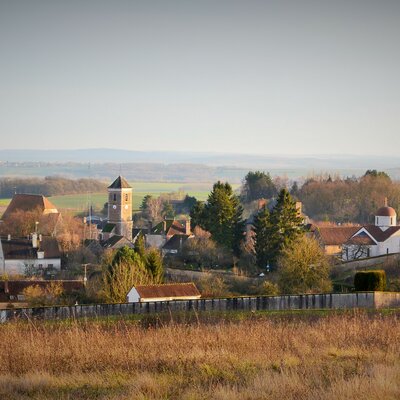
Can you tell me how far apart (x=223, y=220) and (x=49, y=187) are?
96.6 metres

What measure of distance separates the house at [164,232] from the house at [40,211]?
283 inches

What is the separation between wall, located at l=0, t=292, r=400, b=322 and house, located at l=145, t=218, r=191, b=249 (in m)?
39.3

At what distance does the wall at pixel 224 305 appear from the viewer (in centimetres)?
2630

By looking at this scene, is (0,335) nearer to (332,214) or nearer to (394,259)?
(394,259)

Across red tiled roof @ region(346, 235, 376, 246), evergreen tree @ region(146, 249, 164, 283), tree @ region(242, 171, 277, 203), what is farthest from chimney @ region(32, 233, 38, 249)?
tree @ region(242, 171, 277, 203)

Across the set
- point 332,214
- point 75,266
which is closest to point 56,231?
point 75,266

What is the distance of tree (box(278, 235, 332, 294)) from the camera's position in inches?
1661

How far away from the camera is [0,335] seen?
18.2 metres

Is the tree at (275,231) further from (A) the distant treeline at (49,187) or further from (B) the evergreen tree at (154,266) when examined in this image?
(A) the distant treeline at (49,187)

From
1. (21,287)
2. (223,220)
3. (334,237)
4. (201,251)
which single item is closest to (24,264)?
(201,251)

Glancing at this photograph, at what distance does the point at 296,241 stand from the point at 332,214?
1547 inches

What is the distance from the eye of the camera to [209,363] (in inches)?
597

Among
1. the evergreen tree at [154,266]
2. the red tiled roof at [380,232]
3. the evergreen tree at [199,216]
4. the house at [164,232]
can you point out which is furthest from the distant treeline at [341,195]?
the evergreen tree at [154,266]

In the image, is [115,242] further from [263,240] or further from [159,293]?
[159,293]
